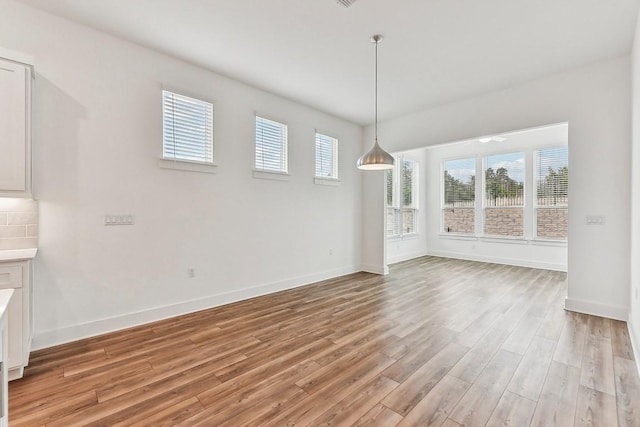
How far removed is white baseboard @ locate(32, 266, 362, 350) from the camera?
2861 mm

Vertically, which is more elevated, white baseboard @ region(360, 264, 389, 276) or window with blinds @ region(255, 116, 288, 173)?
window with blinds @ region(255, 116, 288, 173)

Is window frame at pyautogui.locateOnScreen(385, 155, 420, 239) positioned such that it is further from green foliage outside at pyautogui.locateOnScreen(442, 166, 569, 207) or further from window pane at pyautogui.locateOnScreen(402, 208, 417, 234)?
green foliage outside at pyautogui.locateOnScreen(442, 166, 569, 207)

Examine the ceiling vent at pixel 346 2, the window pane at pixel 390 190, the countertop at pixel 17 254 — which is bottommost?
the countertop at pixel 17 254

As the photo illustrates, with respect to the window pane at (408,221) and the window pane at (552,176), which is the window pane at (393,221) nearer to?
the window pane at (408,221)

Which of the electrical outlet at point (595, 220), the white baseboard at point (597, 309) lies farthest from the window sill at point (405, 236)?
the electrical outlet at point (595, 220)

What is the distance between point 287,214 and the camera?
496cm

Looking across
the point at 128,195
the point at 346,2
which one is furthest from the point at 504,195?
the point at 128,195

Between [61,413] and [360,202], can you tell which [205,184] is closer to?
[61,413]

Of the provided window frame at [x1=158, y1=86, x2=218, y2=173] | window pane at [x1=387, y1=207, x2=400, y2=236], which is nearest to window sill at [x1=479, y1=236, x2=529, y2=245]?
window pane at [x1=387, y1=207, x2=400, y2=236]

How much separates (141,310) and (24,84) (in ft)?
8.15

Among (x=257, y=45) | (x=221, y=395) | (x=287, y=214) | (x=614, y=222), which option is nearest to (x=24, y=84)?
(x=257, y=45)

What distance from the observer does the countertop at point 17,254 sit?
88.1 inches

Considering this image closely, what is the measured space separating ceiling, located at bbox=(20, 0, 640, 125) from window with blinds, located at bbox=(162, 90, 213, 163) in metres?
0.54

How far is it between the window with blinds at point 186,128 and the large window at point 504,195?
697cm
